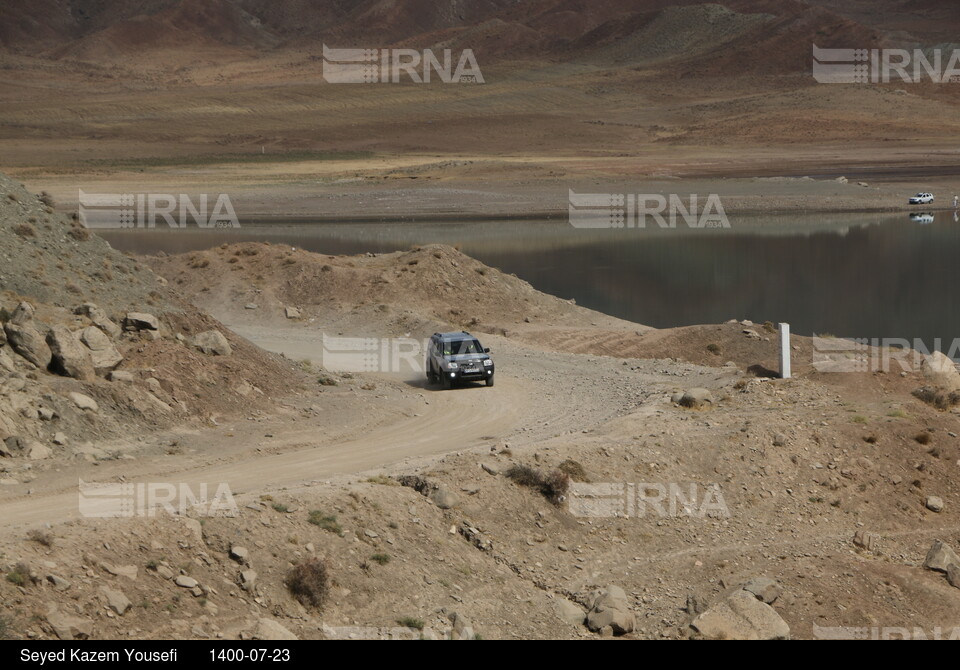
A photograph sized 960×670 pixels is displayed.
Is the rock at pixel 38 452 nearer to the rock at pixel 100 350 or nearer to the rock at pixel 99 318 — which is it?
the rock at pixel 100 350

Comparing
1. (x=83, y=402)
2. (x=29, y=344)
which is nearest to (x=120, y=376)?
(x=83, y=402)

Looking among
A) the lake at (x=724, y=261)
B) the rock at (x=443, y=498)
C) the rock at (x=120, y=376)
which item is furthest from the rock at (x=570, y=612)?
the lake at (x=724, y=261)

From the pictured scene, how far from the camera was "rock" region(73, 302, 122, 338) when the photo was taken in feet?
87.2

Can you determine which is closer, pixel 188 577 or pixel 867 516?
pixel 188 577

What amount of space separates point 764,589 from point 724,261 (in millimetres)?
47774

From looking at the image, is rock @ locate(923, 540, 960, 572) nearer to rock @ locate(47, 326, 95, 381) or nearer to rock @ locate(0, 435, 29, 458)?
rock @ locate(0, 435, 29, 458)

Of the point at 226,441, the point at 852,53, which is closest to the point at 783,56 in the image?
the point at 852,53

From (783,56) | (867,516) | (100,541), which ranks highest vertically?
(783,56)

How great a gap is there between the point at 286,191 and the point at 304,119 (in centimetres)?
6585

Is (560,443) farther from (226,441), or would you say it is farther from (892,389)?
(892,389)

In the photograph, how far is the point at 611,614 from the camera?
61.5 feet

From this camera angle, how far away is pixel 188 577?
54.7ft

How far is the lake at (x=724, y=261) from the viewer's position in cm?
5216

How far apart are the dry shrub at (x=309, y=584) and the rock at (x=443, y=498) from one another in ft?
11.5
